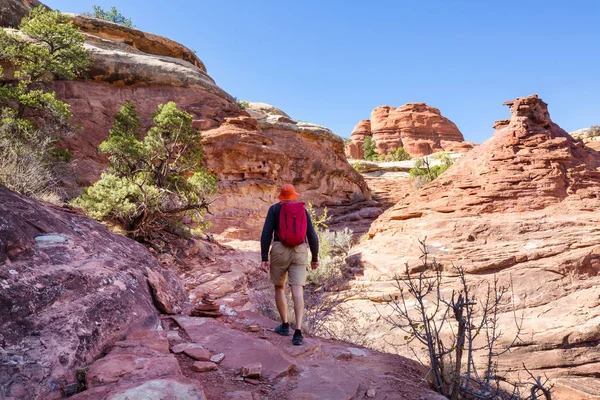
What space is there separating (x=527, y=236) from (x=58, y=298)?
8416 mm

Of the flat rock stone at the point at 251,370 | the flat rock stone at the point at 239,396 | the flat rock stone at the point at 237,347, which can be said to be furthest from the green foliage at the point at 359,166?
the flat rock stone at the point at 239,396

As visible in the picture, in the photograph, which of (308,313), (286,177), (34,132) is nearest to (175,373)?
(308,313)

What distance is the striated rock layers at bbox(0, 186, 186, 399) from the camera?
6.72 ft

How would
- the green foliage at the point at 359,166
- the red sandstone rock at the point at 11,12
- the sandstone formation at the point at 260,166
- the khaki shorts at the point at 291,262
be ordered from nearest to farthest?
the khaki shorts at the point at 291,262
the red sandstone rock at the point at 11,12
the sandstone formation at the point at 260,166
the green foliage at the point at 359,166

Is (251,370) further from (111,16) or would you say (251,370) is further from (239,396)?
(111,16)

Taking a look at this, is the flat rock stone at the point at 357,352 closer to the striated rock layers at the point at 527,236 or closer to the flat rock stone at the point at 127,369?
the flat rock stone at the point at 127,369

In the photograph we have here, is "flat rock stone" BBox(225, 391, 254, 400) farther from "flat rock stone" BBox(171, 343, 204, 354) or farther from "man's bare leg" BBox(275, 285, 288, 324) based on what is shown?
"man's bare leg" BBox(275, 285, 288, 324)

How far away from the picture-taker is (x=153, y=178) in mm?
10523

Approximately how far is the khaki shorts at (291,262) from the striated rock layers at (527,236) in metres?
3.56

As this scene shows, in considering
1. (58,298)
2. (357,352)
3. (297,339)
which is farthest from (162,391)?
(357,352)

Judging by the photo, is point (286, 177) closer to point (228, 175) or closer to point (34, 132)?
point (228, 175)

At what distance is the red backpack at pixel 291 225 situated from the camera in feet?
12.5

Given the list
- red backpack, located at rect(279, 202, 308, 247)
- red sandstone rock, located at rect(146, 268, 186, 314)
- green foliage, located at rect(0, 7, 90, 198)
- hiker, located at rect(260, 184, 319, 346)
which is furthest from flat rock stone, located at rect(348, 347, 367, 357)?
green foliage, located at rect(0, 7, 90, 198)

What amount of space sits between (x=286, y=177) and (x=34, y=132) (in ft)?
39.5
